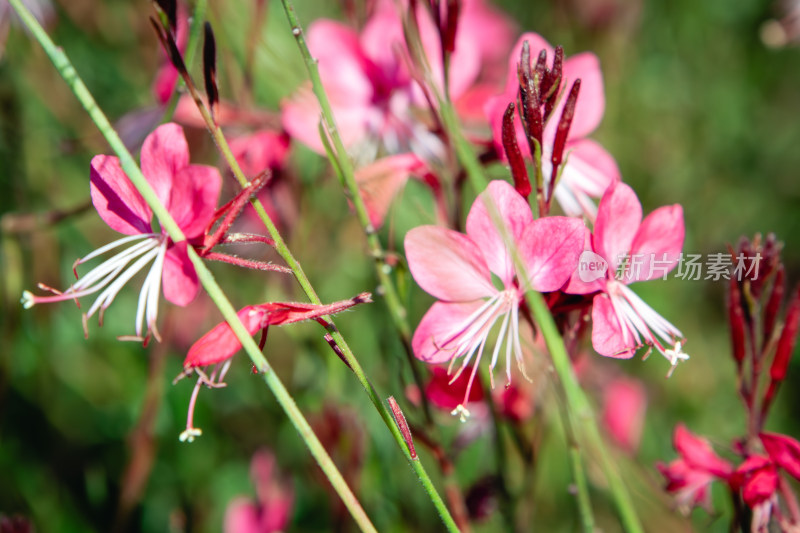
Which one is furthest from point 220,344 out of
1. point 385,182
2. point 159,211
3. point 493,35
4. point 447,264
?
point 493,35

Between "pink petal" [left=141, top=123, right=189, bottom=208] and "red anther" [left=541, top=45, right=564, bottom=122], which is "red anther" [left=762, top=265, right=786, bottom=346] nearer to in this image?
"red anther" [left=541, top=45, right=564, bottom=122]

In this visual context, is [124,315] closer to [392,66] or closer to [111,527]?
[111,527]

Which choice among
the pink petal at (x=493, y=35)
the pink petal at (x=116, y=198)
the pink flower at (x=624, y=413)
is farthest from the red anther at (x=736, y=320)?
the pink petal at (x=493, y=35)

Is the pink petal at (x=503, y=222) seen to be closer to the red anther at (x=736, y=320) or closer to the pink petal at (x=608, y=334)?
the pink petal at (x=608, y=334)

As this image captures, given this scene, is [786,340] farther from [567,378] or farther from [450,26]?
[450,26]

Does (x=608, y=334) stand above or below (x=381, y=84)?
below

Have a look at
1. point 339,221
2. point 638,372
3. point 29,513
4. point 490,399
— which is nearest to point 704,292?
point 638,372

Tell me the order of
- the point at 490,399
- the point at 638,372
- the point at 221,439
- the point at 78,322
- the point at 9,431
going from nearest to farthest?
1. the point at 490,399
2. the point at 9,431
3. the point at 221,439
4. the point at 78,322
5. the point at 638,372
